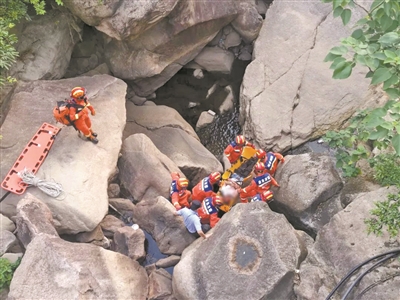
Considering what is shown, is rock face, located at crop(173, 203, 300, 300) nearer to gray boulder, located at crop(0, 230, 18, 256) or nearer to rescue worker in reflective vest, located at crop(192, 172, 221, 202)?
rescue worker in reflective vest, located at crop(192, 172, 221, 202)

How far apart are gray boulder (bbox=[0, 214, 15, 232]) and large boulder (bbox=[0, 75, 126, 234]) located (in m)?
0.22

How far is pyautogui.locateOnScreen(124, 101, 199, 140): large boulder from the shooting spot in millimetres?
11258

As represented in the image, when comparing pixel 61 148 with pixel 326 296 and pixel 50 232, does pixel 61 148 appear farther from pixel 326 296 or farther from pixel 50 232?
pixel 326 296

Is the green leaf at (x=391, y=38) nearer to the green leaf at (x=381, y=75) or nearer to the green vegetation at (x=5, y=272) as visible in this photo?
the green leaf at (x=381, y=75)

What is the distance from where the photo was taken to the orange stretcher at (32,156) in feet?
26.7

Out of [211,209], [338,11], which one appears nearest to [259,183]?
[211,209]

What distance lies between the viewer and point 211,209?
8375 millimetres

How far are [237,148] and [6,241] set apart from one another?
5.20m

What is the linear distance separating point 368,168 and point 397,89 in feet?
14.6

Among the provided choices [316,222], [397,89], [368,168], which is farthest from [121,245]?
[397,89]

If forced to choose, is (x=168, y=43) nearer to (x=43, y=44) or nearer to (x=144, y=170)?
(x=43, y=44)

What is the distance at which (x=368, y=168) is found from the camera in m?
8.56

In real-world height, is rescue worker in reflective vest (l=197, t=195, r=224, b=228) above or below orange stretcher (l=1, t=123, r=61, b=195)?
below

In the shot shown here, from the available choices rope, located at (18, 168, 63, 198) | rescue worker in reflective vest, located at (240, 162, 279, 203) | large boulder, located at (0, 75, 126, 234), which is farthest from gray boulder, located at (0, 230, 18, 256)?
rescue worker in reflective vest, located at (240, 162, 279, 203)
